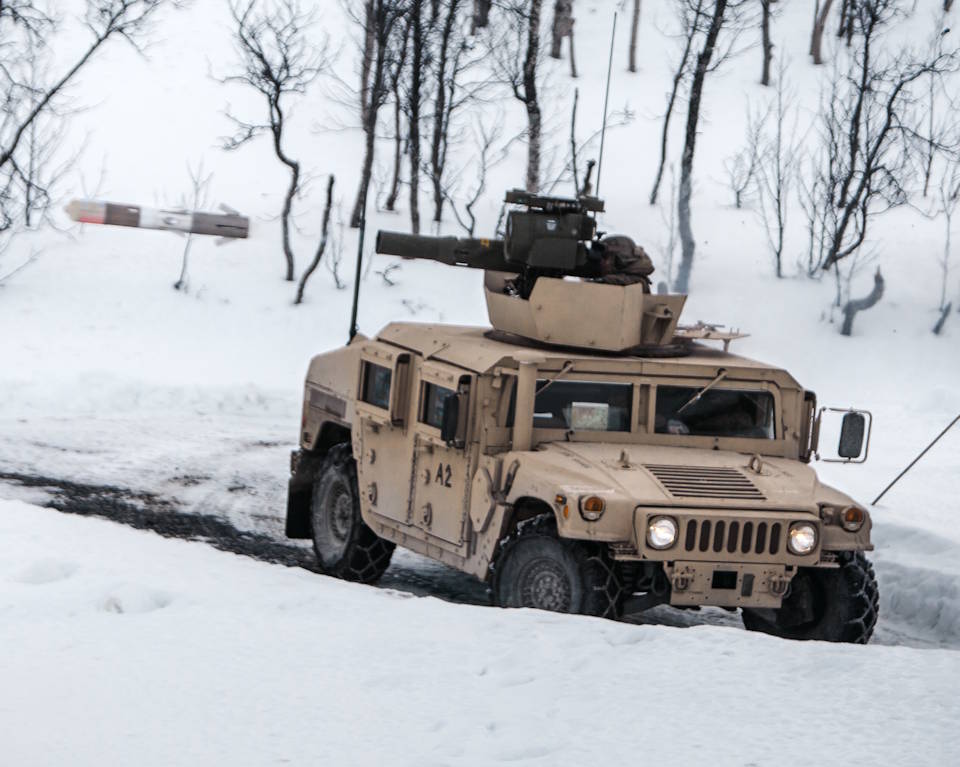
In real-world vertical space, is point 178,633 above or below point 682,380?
below

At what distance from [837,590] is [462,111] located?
2962cm

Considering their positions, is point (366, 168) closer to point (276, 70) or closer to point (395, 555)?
point (395, 555)

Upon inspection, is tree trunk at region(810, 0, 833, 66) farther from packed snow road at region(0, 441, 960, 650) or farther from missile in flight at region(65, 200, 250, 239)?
packed snow road at region(0, 441, 960, 650)

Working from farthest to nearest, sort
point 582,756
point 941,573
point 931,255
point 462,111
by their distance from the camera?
1. point 462,111
2. point 931,255
3. point 941,573
4. point 582,756

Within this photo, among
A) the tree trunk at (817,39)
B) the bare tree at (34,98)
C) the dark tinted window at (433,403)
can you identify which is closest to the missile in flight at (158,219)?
the bare tree at (34,98)

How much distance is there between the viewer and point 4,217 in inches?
901

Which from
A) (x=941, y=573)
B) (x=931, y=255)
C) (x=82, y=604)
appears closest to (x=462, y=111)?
(x=931, y=255)

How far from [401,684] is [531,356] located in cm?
295

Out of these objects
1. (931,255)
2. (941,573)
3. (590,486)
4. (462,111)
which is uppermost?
(462,111)

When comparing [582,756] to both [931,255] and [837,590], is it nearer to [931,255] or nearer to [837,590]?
[837,590]

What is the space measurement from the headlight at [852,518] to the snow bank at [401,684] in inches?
44.2

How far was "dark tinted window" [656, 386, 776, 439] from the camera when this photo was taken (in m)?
9.05

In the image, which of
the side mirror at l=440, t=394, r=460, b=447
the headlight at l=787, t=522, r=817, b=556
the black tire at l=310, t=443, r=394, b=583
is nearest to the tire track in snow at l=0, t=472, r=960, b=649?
the black tire at l=310, t=443, r=394, b=583

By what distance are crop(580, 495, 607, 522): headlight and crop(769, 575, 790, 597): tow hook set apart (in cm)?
102
